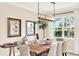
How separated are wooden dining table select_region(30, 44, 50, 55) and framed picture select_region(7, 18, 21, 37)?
0.32 metres

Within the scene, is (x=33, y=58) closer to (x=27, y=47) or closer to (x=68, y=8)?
(x=27, y=47)

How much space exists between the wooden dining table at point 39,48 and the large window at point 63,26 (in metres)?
0.25

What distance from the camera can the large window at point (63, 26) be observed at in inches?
76.1

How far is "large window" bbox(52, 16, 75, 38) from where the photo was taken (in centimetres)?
193

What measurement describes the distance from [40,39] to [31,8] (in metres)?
0.52

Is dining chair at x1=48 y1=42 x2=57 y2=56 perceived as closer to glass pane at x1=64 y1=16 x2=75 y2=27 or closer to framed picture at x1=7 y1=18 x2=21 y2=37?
glass pane at x1=64 y1=16 x2=75 y2=27

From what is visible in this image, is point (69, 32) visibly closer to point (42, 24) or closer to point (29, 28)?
point (42, 24)

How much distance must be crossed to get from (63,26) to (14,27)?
81cm

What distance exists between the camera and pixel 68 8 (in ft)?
6.18

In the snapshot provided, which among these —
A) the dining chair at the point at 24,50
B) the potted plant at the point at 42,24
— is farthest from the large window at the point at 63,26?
the dining chair at the point at 24,50

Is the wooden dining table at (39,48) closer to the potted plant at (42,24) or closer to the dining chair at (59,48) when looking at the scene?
the dining chair at (59,48)

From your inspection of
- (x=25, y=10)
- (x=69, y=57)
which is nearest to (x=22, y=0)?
(x=25, y=10)

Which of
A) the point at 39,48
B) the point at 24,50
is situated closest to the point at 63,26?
the point at 39,48

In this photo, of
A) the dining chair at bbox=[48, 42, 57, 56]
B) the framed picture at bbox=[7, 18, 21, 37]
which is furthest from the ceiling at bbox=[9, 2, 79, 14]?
the dining chair at bbox=[48, 42, 57, 56]
